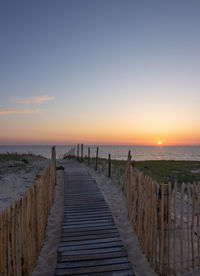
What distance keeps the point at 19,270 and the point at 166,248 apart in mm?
2619

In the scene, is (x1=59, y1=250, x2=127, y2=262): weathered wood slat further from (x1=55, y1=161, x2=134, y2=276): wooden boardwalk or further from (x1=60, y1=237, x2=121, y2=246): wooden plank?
(x1=60, y1=237, x2=121, y2=246): wooden plank

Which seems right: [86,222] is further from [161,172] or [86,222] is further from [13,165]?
[13,165]

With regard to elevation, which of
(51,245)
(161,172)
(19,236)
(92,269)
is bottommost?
(51,245)

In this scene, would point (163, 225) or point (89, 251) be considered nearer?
point (163, 225)

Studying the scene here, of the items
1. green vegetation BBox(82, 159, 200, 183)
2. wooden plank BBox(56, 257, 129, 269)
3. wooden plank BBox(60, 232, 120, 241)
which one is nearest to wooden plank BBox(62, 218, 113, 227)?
wooden plank BBox(60, 232, 120, 241)

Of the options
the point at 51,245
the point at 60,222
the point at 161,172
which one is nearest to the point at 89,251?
the point at 51,245

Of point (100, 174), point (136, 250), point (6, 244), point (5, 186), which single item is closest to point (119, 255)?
point (136, 250)

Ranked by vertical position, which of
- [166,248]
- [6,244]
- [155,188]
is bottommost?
[166,248]

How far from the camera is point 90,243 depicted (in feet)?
16.0

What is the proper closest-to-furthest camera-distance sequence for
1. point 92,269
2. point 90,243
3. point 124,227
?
point 92,269, point 90,243, point 124,227

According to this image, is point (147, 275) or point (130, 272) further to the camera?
point (147, 275)

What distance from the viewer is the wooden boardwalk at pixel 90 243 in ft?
13.2

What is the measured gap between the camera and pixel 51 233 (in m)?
6.07

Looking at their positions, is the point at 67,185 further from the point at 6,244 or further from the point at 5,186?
the point at 6,244
